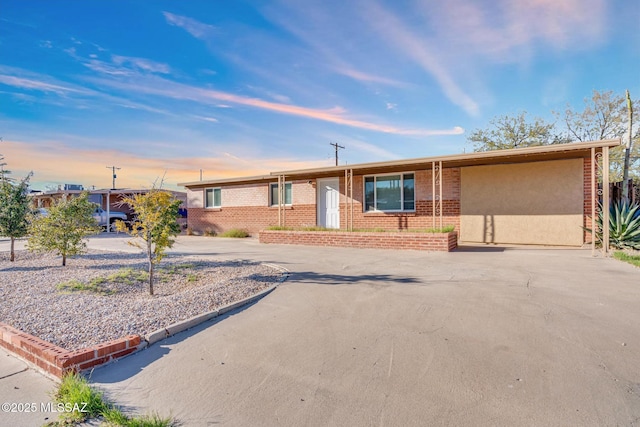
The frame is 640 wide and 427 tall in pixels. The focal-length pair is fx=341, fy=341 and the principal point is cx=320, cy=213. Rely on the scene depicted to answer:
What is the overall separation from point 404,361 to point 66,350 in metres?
3.19

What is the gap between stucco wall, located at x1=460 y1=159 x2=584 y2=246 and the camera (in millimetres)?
11367

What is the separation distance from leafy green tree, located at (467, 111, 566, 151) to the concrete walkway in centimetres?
2422

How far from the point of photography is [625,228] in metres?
9.49

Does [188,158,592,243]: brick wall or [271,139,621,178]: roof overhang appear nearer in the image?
[271,139,621,178]: roof overhang

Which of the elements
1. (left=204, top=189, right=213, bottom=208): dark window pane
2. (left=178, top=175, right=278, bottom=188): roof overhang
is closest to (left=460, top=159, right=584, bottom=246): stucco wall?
(left=178, top=175, right=278, bottom=188): roof overhang

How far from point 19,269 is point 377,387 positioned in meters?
9.21

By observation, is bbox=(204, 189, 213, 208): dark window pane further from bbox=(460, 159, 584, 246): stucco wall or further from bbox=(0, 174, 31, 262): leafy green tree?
bbox=(460, 159, 584, 246): stucco wall

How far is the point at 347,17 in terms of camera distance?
10.2 m

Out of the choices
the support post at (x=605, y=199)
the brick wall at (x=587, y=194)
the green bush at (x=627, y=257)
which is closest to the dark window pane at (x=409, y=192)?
the brick wall at (x=587, y=194)

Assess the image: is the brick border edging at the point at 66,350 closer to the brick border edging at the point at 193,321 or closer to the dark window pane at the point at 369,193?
the brick border edging at the point at 193,321

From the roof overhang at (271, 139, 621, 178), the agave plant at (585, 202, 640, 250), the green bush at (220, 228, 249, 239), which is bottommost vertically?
the green bush at (220, 228, 249, 239)

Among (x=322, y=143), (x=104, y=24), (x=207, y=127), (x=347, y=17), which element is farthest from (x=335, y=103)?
(x=322, y=143)

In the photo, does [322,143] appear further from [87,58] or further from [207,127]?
[87,58]

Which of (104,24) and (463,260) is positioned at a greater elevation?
(104,24)
